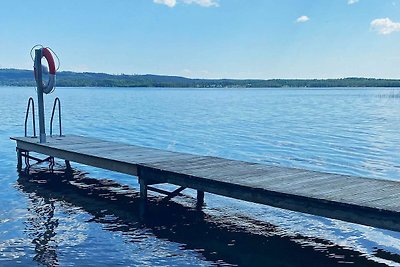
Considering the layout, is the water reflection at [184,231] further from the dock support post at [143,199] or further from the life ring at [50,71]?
the life ring at [50,71]

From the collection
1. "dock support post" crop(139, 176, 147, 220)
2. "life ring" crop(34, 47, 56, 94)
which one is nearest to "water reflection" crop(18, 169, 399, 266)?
"dock support post" crop(139, 176, 147, 220)

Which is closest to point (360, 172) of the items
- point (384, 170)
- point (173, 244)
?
point (384, 170)

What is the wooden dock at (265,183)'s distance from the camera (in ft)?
24.1

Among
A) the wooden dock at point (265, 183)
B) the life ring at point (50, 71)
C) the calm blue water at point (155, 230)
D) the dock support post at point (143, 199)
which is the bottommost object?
the calm blue water at point (155, 230)

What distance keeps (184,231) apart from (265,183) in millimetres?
2129

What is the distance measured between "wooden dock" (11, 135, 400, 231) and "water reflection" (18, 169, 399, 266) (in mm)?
821

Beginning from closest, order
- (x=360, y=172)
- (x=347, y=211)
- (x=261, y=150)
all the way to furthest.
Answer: (x=347, y=211) < (x=360, y=172) < (x=261, y=150)

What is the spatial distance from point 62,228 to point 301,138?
17963 millimetres

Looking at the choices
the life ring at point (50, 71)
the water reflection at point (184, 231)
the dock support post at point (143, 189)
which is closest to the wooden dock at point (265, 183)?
the dock support post at point (143, 189)

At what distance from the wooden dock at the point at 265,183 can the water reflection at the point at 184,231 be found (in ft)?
2.69

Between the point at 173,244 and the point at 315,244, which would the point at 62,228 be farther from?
the point at 315,244

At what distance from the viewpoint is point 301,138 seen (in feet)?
86.3

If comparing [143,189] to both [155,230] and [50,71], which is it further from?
[50,71]

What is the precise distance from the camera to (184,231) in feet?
32.9
